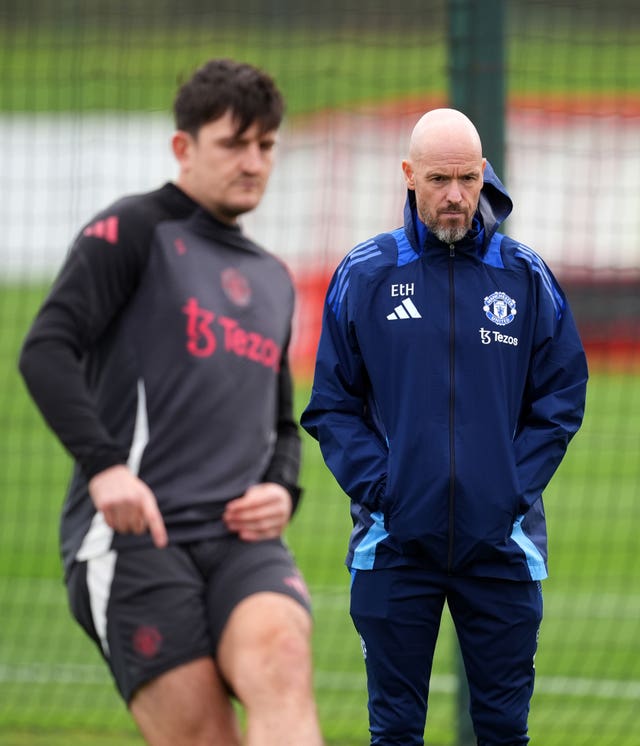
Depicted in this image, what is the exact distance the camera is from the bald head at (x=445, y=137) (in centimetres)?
349

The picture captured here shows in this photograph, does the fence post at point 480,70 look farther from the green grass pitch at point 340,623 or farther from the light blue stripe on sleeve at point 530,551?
the light blue stripe on sleeve at point 530,551

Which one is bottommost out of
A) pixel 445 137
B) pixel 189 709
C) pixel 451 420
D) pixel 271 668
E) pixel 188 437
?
pixel 189 709

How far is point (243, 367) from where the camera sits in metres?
3.89

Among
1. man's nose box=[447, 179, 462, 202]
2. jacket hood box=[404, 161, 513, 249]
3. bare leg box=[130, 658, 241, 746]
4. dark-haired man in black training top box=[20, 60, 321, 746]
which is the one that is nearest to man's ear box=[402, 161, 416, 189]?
jacket hood box=[404, 161, 513, 249]

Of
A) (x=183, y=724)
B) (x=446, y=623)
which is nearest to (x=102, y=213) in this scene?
(x=183, y=724)

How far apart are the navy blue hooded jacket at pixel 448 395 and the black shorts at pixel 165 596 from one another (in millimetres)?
267

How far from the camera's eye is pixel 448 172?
3.50 meters

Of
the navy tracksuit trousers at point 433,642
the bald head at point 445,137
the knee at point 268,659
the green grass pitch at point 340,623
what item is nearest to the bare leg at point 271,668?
the knee at point 268,659

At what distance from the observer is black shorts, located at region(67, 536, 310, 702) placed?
12.0 feet

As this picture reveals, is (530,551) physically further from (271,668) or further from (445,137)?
(445,137)

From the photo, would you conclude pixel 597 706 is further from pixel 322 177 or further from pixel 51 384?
pixel 322 177

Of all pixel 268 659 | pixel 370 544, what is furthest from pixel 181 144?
pixel 268 659

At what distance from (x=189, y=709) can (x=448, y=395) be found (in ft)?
3.07

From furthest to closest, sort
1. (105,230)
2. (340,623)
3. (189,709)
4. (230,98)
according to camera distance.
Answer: (340,623) → (230,98) → (105,230) → (189,709)
